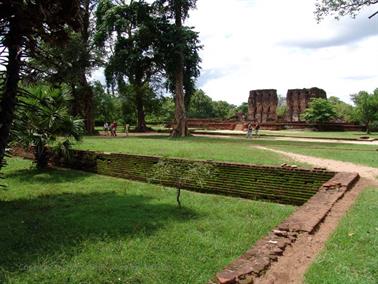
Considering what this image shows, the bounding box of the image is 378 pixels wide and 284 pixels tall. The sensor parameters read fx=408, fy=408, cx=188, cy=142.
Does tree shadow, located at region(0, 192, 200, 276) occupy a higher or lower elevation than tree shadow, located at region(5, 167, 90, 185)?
lower

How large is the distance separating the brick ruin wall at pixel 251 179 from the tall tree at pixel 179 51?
11.3 meters

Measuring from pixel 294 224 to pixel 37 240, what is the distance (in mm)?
3301

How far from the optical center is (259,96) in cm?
4809

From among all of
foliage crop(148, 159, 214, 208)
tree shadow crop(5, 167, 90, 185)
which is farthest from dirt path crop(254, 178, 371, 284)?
tree shadow crop(5, 167, 90, 185)

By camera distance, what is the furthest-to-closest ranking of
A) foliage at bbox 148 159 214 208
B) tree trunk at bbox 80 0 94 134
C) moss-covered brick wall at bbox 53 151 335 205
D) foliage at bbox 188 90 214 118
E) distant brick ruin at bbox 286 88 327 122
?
foliage at bbox 188 90 214 118, distant brick ruin at bbox 286 88 327 122, tree trunk at bbox 80 0 94 134, foliage at bbox 148 159 214 208, moss-covered brick wall at bbox 53 151 335 205

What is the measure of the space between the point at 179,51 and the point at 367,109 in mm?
14977

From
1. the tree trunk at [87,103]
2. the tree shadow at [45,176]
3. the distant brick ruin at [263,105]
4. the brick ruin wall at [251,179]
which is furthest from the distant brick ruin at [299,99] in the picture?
the tree shadow at [45,176]

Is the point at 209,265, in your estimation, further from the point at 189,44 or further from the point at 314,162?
the point at 189,44

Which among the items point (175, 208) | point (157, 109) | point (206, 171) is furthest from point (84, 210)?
point (157, 109)

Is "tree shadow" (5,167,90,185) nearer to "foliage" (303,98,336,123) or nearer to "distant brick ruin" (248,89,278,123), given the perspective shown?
"foliage" (303,98,336,123)

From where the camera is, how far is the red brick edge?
141 inches

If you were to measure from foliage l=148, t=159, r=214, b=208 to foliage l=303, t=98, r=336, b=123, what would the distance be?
26108 millimetres

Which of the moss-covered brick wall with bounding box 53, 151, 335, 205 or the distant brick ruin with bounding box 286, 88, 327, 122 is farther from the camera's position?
the distant brick ruin with bounding box 286, 88, 327, 122

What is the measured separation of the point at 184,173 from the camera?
923cm
